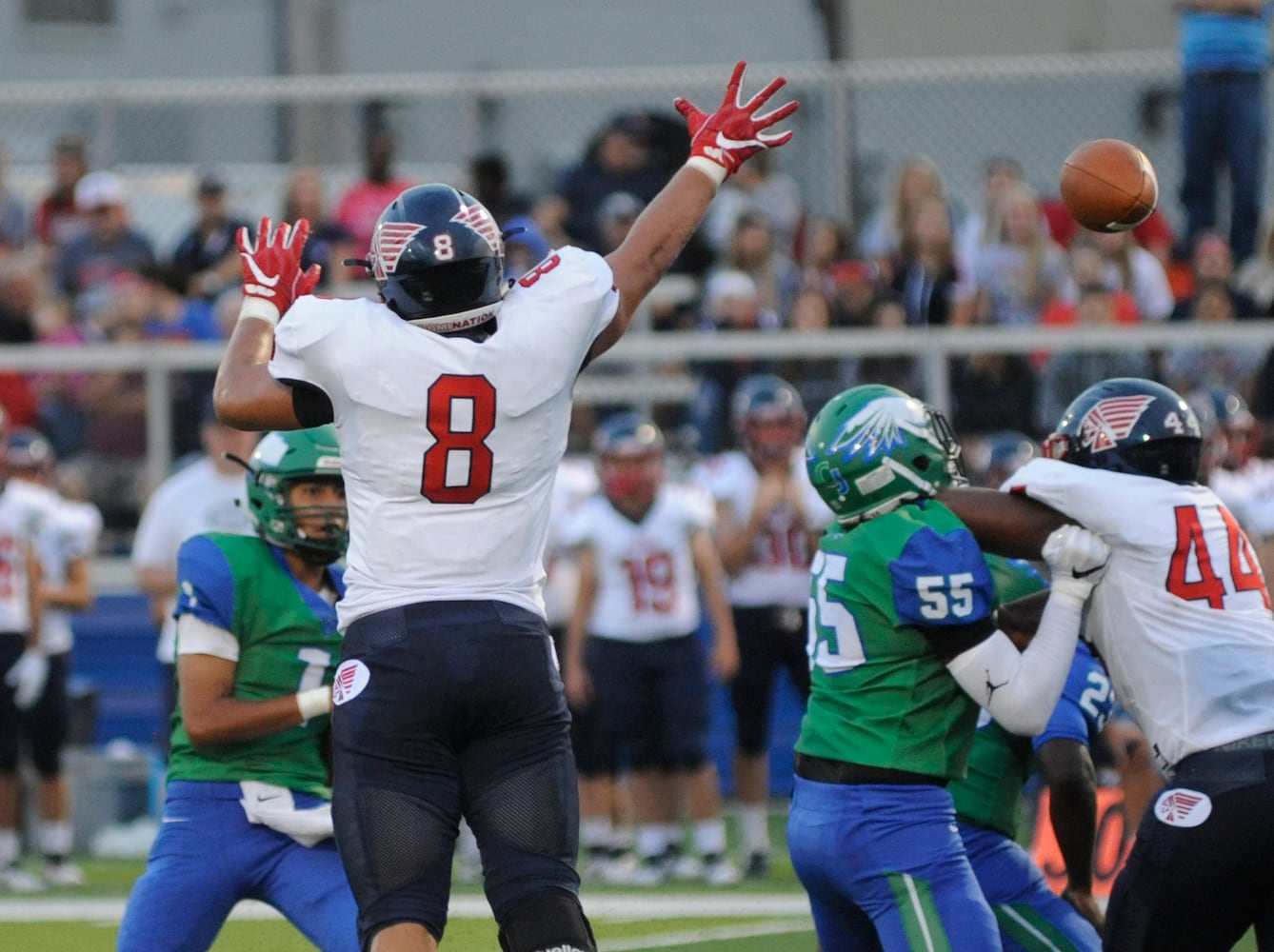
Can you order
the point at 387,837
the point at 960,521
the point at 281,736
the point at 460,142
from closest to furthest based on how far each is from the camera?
the point at 387,837 < the point at 960,521 < the point at 281,736 < the point at 460,142

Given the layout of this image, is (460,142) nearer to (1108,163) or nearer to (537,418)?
(1108,163)

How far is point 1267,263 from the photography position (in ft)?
36.2

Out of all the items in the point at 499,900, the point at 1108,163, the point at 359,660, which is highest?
the point at 1108,163

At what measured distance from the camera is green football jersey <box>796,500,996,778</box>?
175 inches

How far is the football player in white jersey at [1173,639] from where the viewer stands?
4.39m

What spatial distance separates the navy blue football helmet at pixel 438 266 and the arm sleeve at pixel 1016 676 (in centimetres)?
126

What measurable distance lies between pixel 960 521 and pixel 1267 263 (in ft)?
23.1

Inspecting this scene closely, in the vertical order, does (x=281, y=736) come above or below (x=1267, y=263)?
below

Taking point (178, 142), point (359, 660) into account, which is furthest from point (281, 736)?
point (178, 142)

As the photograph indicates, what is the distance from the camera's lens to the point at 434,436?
13.4 feet

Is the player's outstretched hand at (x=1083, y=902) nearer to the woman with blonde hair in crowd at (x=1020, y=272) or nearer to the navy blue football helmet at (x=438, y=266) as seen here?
the navy blue football helmet at (x=438, y=266)

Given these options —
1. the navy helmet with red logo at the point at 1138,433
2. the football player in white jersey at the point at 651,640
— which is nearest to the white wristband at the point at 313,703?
the navy helmet with red logo at the point at 1138,433

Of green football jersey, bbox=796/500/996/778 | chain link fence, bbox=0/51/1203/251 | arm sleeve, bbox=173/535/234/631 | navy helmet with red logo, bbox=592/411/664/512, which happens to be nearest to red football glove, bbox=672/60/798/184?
green football jersey, bbox=796/500/996/778

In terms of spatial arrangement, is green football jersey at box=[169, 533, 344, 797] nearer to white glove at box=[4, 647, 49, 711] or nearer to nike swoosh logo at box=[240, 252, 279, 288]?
nike swoosh logo at box=[240, 252, 279, 288]
